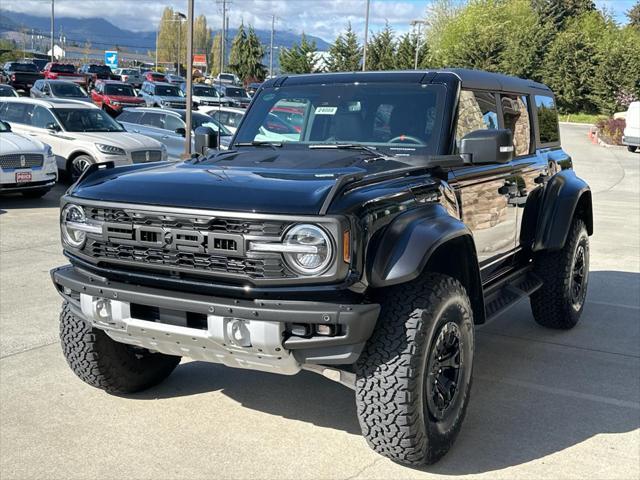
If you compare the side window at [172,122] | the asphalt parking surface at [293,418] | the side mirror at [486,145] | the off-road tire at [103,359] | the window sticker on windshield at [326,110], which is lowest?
the asphalt parking surface at [293,418]

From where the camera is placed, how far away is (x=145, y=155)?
13859 mm

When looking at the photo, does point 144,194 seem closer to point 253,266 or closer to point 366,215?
point 253,266

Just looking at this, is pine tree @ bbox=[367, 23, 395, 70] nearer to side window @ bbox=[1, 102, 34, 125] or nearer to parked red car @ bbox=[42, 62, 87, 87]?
parked red car @ bbox=[42, 62, 87, 87]

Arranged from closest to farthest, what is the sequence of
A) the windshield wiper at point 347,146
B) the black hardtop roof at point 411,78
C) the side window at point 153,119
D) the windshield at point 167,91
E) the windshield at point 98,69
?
the windshield wiper at point 347,146
the black hardtop roof at point 411,78
the side window at point 153,119
the windshield at point 167,91
the windshield at point 98,69

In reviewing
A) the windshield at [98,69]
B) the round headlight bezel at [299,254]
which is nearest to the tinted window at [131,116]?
the round headlight bezel at [299,254]

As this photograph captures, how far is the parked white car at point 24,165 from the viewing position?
1173 centimetres

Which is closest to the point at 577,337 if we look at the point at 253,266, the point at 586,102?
the point at 253,266

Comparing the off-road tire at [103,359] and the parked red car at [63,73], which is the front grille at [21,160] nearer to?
the off-road tire at [103,359]

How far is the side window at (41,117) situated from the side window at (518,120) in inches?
421

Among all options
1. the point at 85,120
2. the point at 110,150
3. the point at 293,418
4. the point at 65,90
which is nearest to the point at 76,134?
the point at 85,120

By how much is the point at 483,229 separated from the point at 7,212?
29.3ft

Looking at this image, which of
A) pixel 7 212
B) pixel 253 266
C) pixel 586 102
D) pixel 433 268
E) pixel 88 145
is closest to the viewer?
pixel 253 266

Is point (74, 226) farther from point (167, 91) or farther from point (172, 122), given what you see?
point (167, 91)

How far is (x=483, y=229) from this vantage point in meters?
4.68
